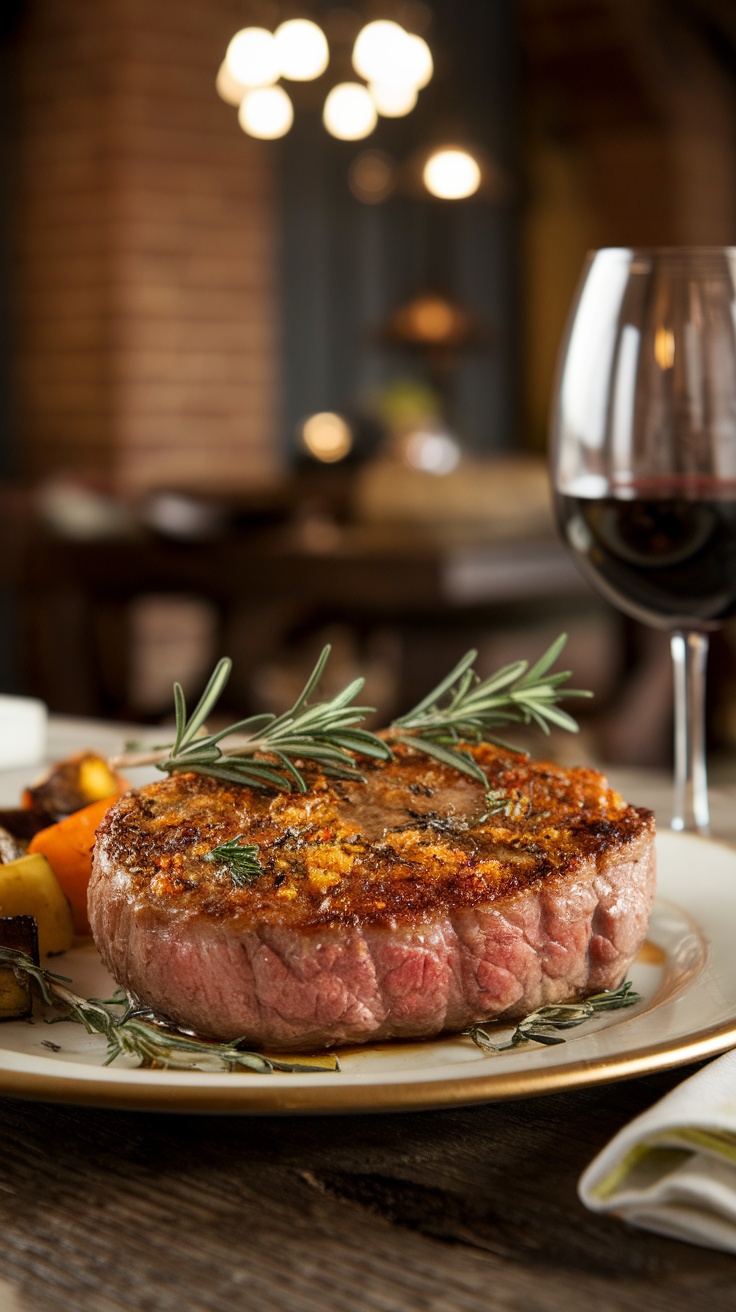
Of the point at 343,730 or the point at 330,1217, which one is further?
the point at 343,730

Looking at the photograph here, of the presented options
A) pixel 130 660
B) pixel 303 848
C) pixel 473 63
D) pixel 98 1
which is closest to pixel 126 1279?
pixel 303 848

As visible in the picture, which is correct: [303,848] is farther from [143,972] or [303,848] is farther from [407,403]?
[407,403]

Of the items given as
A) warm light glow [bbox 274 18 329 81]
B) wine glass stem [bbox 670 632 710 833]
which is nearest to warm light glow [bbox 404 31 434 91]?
warm light glow [bbox 274 18 329 81]

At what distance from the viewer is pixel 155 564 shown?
3.67 m

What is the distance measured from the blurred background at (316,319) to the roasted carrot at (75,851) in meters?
2.27

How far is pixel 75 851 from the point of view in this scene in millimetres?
841

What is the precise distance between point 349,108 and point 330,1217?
4541 mm

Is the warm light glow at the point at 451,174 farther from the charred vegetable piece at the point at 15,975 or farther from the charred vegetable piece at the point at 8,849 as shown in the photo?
the charred vegetable piece at the point at 15,975

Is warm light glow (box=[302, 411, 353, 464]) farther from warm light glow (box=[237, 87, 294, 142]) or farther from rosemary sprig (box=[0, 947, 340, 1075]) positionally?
rosemary sprig (box=[0, 947, 340, 1075])

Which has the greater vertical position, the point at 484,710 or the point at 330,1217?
the point at 484,710

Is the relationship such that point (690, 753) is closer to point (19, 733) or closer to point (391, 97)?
point (19, 733)

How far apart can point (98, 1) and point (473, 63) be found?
9.13ft

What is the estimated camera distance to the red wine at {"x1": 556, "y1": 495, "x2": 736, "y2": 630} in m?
1.02

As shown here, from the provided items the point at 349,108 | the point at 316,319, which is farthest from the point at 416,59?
the point at 316,319
